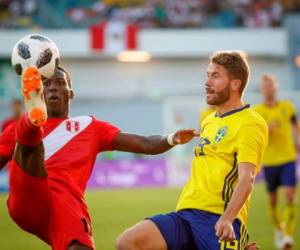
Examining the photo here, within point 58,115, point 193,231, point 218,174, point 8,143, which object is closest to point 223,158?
point 218,174

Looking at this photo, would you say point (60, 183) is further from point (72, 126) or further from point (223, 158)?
point (223, 158)

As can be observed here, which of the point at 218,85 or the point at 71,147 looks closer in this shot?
the point at 218,85

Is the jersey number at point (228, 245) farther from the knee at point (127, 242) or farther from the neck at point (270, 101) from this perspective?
the neck at point (270, 101)

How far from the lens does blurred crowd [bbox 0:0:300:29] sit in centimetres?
3170

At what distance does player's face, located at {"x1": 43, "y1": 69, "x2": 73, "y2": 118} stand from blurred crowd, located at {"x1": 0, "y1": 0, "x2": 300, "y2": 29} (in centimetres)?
2495

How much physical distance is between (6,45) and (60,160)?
24611 mm

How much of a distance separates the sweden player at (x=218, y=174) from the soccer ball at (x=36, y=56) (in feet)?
4.08

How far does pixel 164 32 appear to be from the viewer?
31.5 metres

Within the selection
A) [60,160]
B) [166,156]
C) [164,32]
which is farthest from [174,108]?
[60,160]

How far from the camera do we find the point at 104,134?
22.6 ft

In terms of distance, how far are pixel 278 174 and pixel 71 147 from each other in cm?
736

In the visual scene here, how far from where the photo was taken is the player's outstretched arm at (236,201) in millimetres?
5730

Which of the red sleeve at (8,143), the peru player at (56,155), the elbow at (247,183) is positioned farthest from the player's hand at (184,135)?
the red sleeve at (8,143)

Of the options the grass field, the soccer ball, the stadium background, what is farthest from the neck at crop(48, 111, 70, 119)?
the stadium background
